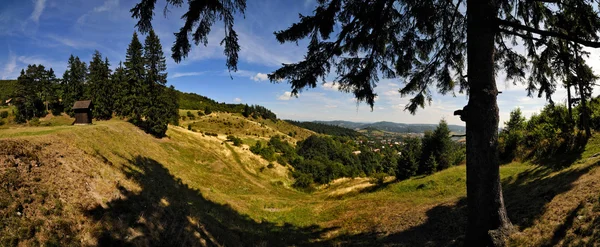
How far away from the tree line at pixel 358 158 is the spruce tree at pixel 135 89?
3403 centimetres

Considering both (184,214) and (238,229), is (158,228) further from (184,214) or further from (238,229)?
(238,229)

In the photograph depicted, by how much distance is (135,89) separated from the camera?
1702 inches

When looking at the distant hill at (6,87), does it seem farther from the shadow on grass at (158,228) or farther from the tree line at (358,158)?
the shadow on grass at (158,228)

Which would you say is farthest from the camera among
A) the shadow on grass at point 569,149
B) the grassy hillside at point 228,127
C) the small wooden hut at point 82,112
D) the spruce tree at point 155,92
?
the grassy hillside at point 228,127

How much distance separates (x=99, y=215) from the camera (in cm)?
773

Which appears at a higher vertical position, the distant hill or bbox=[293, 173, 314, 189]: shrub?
the distant hill

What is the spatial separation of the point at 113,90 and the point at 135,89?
19.1 meters

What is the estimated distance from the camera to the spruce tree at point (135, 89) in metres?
42.6

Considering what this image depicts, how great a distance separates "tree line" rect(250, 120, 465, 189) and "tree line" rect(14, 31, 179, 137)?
32.9 m

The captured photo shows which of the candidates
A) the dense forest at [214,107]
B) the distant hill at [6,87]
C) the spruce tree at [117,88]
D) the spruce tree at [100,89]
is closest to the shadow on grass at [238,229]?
the spruce tree at [117,88]

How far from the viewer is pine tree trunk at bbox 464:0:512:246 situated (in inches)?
213

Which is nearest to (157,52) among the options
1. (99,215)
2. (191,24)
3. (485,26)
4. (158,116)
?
(158,116)

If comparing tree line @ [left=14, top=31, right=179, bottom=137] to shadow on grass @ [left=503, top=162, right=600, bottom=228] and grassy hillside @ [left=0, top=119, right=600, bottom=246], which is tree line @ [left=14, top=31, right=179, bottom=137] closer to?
grassy hillside @ [left=0, top=119, right=600, bottom=246]

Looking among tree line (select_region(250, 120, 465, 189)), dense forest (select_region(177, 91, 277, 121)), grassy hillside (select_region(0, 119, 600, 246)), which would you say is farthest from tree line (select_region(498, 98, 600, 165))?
dense forest (select_region(177, 91, 277, 121))
